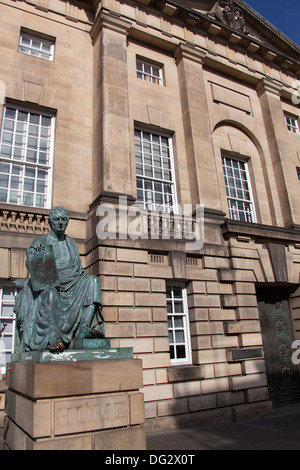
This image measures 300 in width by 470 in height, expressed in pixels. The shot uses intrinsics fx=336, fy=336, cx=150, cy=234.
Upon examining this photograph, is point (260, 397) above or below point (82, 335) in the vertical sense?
below

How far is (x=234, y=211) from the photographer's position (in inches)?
516

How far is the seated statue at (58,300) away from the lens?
198 inches

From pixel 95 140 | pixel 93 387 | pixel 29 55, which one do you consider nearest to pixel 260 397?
pixel 93 387

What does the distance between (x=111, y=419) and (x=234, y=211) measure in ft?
33.1

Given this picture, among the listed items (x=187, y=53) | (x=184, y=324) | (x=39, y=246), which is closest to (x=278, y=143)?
(x=187, y=53)

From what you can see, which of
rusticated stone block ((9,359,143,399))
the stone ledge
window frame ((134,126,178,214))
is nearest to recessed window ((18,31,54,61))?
window frame ((134,126,178,214))

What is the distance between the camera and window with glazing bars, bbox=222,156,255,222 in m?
13.2

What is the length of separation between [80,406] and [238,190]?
1109 cm

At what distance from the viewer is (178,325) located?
9.98 m

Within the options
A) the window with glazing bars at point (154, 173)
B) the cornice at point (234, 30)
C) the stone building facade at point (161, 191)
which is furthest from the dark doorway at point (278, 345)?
the cornice at point (234, 30)

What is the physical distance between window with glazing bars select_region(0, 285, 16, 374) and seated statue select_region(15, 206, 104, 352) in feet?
9.88

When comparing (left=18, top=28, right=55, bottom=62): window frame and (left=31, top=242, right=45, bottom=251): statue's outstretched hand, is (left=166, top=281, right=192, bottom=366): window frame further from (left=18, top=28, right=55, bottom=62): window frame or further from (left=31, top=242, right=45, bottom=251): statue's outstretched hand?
(left=18, top=28, right=55, bottom=62): window frame

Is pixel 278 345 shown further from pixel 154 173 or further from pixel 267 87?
pixel 267 87
